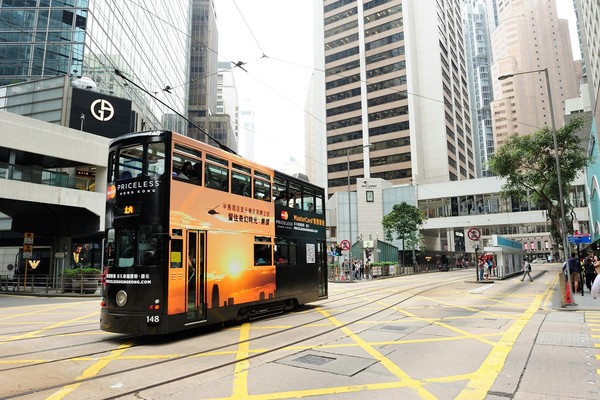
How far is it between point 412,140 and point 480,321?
71.3 metres

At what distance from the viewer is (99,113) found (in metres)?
33.1

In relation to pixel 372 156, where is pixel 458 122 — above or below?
above

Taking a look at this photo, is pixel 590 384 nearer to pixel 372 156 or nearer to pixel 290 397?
pixel 290 397

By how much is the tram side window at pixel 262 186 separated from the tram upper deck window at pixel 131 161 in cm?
336

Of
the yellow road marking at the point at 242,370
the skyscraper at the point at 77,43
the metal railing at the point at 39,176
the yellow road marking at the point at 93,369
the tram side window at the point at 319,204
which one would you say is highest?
the skyscraper at the point at 77,43

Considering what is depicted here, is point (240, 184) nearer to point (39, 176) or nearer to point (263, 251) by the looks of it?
point (263, 251)

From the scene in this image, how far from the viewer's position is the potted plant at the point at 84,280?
71.5 ft

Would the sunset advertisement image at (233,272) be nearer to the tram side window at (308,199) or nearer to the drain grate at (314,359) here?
the tram side window at (308,199)

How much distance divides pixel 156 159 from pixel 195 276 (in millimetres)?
2673

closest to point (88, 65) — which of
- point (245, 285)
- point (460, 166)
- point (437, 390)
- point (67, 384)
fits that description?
point (245, 285)

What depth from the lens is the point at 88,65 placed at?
123ft

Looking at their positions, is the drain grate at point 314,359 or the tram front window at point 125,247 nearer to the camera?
the drain grate at point 314,359

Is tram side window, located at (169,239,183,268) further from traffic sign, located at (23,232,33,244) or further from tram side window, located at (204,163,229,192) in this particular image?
traffic sign, located at (23,232,33,244)

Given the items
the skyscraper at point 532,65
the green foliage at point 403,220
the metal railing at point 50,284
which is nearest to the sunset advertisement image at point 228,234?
the metal railing at point 50,284
